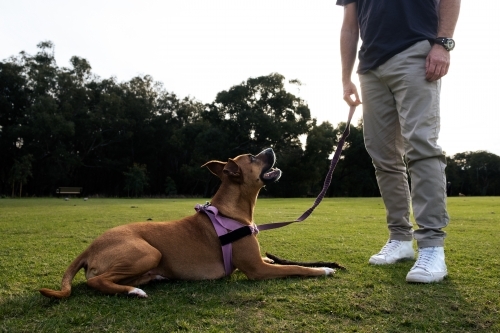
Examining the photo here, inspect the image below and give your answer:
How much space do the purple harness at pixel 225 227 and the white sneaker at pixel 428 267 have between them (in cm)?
138

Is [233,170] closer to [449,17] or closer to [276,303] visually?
[276,303]

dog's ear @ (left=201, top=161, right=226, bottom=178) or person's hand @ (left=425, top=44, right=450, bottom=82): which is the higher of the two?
person's hand @ (left=425, top=44, right=450, bottom=82)

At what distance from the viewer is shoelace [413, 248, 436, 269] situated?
3.31m

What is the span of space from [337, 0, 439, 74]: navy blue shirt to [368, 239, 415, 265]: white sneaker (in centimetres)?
175

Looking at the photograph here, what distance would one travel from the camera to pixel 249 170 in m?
4.27

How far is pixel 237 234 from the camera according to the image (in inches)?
145

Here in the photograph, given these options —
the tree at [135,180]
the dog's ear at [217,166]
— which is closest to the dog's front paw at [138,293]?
the dog's ear at [217,166]

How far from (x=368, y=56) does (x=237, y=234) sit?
213cm

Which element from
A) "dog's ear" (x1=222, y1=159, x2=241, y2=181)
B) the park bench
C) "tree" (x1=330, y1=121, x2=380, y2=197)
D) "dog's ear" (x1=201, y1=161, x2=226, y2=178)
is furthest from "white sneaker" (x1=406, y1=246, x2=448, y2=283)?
"tree" (x1=330, y1=121, x2=380, y2=197)

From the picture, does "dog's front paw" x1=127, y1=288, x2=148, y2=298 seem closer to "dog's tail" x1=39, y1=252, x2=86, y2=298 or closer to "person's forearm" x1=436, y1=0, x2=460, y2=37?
"dog's tail" x1=39, y1=252, x2=86, y2=298

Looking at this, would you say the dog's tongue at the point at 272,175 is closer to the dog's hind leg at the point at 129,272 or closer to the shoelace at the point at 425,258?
the dog's hind leg at the point at 129,272

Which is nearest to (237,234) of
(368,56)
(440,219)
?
(440,219)

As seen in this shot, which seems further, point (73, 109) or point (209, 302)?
point (73, 109)

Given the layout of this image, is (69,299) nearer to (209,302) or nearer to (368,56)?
(209,302)
